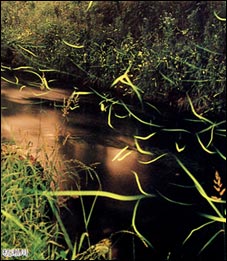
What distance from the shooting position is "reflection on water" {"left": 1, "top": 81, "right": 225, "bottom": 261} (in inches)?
62.2

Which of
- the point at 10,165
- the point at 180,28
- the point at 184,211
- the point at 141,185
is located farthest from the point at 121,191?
the point at 180,28

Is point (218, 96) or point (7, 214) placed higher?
point (218, 96)

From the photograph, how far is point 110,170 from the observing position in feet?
5.30

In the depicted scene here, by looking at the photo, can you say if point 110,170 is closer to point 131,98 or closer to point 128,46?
point 131,98

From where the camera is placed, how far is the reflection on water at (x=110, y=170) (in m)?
1.58

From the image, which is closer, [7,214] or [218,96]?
[7,214]

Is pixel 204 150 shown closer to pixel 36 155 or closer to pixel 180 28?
pixel 180 28

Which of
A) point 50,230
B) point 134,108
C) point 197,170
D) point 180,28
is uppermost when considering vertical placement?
point 180,28

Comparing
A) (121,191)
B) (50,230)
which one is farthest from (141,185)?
(50,230)

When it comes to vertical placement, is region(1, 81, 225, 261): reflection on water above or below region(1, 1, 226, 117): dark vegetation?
below

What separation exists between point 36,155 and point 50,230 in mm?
208

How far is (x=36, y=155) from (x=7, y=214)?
0.18m

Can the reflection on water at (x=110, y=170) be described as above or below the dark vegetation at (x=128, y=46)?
below

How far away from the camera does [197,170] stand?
167 centimetres
